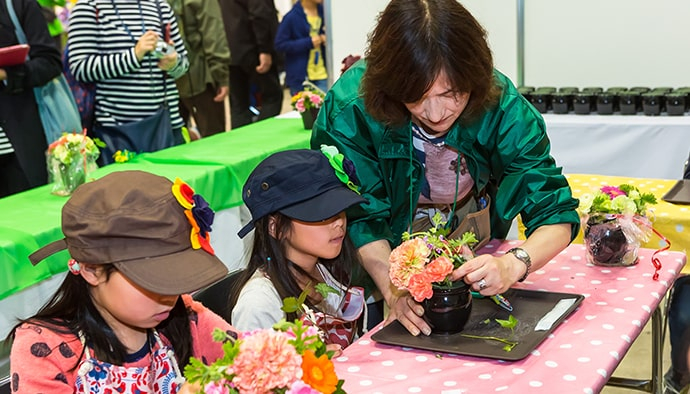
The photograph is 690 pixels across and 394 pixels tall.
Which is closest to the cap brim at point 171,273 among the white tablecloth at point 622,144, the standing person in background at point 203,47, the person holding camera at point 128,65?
the person holding camera at point 128,65

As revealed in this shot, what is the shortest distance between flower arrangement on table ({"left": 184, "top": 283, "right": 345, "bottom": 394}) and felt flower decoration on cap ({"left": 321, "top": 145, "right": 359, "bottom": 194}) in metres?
0.86

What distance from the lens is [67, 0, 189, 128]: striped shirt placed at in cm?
398

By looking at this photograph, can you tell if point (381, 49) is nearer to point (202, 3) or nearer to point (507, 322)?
point (507, 322)

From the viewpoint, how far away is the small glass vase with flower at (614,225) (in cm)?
230

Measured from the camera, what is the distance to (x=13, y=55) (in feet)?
11.8

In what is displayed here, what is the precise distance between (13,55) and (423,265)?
2475 millimetres

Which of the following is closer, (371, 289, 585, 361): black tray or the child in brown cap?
the child in brown cap

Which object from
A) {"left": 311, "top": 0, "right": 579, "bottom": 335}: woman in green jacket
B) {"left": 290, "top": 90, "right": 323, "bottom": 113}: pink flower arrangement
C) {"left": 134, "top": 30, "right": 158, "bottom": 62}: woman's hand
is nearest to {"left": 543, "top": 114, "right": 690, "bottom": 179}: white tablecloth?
{"left": 290, "top": 90, "right": 323, "bottom": 113}: pink flower arrangement

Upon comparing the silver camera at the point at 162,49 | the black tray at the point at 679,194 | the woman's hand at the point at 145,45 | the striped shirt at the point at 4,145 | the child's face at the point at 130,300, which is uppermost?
the woman's hand at the point at 145,45

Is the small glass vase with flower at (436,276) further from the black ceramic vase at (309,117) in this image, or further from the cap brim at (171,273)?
the black ceramic vase at (309,117)

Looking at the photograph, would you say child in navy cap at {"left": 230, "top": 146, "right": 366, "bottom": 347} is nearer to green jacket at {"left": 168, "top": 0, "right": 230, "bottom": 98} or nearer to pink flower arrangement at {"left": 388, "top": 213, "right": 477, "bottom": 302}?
pink flower arrangement at {"left": 388, "top": 213, "right": 477, "bottom": 302}

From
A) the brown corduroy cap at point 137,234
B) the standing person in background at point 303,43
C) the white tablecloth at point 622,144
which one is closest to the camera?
the brown corduroy cap at point 137,234

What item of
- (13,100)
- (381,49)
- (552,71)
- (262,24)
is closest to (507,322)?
(381,49)

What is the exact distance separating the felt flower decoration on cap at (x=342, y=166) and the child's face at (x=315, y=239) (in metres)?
0.09
